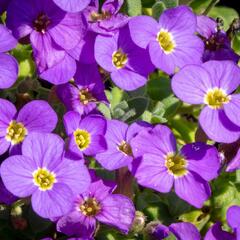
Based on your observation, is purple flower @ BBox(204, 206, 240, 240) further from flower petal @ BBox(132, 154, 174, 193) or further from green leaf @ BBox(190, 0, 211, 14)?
green leaf @ BBox(190, 0, 211, 14)

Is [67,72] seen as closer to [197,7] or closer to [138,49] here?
[138,49]

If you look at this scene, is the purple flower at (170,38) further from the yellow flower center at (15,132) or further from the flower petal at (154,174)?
the yellow flower center at (15,132)

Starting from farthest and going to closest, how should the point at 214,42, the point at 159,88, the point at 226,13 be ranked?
the point at 226,13, the point at 159,88, the point at 214,42

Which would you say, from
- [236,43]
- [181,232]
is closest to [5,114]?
[181,232]

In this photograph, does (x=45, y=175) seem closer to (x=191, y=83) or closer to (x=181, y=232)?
(x=181, y=232)

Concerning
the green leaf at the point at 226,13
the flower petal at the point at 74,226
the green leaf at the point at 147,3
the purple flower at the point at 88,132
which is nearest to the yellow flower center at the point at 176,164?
the purple flower at the point at 88,132

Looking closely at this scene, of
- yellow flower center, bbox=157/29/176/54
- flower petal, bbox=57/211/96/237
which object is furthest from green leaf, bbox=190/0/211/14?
flower petal, bbox=57/211/96/237

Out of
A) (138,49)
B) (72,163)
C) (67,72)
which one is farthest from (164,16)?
(72,163)
